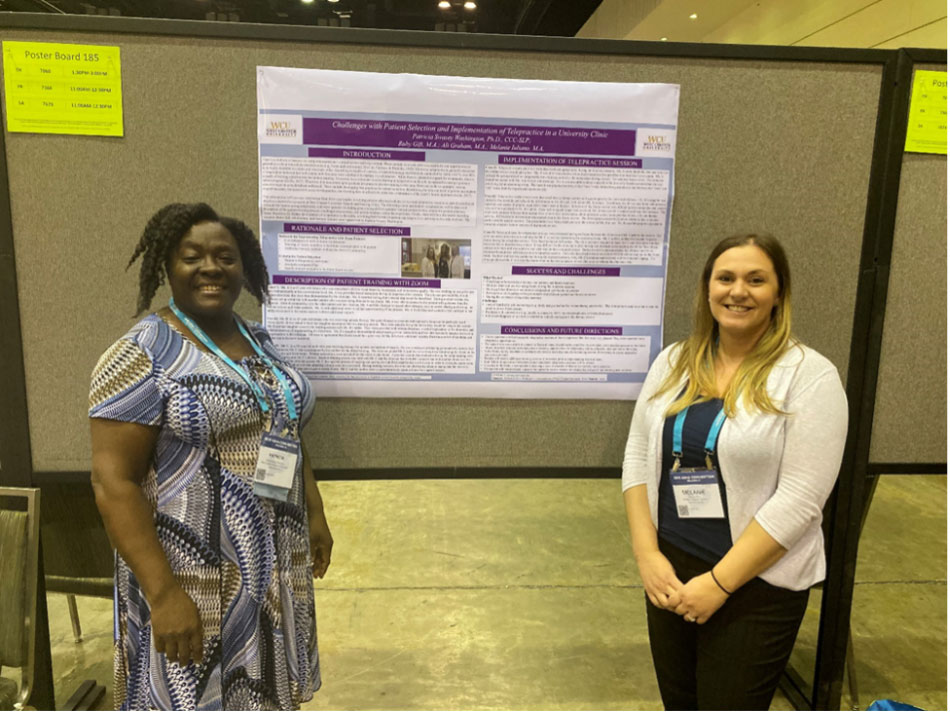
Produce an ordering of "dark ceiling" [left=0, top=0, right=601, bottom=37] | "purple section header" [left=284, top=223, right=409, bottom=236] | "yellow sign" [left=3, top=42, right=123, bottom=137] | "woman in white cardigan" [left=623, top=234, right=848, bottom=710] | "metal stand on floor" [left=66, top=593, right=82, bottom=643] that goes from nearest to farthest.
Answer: "woman in white cardigan" [left=623, top=234, right=848, bottom=710] → "yellow sign" [left=3, top=42, right=123, bottom=137] → "purple section header" [left=284, top=223, right=409, bottom=236] → "metal stand on floor" [left=66, top=593, right=82, bottom=643] → "dark ceiling" [left=0, top=0, right=601, bottom=37]

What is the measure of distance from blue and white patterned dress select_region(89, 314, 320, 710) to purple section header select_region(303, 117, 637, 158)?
1.65 ft

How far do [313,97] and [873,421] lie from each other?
1.61m

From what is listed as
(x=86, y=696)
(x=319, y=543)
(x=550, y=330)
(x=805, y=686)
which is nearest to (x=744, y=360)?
(x=550, y=330)

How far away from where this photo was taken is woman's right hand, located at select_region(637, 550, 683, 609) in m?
1.26

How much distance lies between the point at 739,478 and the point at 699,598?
10.2 inches

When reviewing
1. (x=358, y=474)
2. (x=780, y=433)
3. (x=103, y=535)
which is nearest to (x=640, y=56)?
(x=780, y=433)

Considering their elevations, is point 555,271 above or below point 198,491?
above

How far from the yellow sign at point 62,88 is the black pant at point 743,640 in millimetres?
1553

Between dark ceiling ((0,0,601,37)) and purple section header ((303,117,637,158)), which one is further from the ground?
dark ceiling ((0,0,601,37))

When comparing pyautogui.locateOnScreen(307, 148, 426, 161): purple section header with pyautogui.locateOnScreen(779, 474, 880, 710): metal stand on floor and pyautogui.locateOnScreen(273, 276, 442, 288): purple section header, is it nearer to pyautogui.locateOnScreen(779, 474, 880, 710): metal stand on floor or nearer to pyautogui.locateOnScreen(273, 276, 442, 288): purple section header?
pyautogui.locateOnScreen(273, 276, 442, 288): purple section header

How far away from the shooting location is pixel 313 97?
4.41 ft

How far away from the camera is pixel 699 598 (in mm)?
1215

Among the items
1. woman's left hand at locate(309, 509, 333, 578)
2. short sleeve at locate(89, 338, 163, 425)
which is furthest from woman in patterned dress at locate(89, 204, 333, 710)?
woman's left hand at locate(309, 509, 333, 578)

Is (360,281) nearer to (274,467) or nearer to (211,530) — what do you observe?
(274,467)
